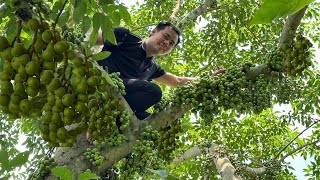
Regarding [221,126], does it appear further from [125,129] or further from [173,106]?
[125,129]

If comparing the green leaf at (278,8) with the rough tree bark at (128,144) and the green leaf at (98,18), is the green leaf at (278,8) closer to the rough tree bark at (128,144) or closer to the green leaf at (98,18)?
the green leaf at (98,18)

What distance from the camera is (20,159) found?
1.65 metres

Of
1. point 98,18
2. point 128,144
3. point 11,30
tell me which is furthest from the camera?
point 128,144

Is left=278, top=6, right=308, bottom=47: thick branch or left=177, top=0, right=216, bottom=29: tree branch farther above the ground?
left=177, top=0, right=216, bottom=29: tree branch

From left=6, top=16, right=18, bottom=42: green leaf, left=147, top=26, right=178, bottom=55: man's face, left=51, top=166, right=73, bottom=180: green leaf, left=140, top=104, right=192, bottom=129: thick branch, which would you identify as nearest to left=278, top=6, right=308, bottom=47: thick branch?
left=140, top=104, right=192, bottom=129: thick branch

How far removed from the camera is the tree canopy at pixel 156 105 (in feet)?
4.41

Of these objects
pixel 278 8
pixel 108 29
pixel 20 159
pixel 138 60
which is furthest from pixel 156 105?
pixel 278 8

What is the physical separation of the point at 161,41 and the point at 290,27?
1.19 m

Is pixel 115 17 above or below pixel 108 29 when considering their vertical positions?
above

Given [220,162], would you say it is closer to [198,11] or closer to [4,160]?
[198,11]

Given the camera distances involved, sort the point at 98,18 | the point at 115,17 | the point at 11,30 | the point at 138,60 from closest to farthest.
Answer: the point at 11,30 → the point at 98,18 → the point at 115,17 → the point at 138,60

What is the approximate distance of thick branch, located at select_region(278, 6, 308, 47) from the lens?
116 inches

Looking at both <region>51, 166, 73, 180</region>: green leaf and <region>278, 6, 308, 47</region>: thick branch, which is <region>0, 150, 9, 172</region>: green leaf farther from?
<region>278, 6, 308, 47</region>: thick branch

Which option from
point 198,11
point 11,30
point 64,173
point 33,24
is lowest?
point 64,173
